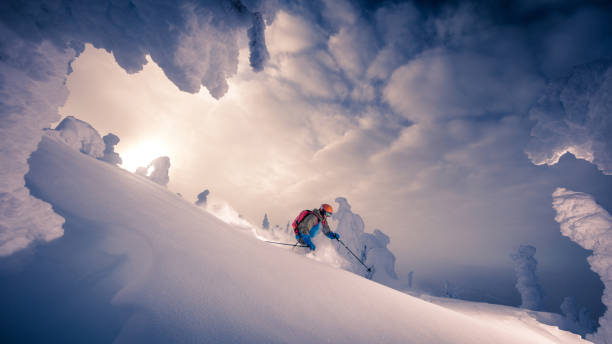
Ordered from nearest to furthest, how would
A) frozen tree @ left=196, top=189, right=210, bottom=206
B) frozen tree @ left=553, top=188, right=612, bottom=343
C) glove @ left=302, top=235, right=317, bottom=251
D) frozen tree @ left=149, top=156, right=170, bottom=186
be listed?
glove @ left=302, top=235, right=317, bottom=251 → frozen tree @ left=553, top=188, right=612, bottom=343 → frozen tree @ left=149, top=156, right=170, bottom=186 → frozen tree @ left=196, top=189, right=210, bottom=206

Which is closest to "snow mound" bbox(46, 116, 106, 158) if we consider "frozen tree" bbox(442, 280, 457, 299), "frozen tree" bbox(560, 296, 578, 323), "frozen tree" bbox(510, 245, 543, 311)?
"frozen tree" bbox(510, 245, 543, 311)

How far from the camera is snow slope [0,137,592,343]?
2.11 meters

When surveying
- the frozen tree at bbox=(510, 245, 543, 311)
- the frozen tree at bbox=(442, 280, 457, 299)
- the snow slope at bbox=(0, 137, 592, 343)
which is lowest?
the frozen tree at bbox=(442, 280, 457, 299)

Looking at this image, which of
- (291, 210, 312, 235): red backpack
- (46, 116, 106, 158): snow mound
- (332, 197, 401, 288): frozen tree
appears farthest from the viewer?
(332, 197, 401, 288): frozen tree

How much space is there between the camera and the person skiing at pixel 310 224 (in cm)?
792

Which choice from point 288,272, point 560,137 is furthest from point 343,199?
point 288,272

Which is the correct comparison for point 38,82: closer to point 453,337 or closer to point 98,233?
point 98,233

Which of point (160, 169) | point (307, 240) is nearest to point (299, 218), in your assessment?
point (307, 240)

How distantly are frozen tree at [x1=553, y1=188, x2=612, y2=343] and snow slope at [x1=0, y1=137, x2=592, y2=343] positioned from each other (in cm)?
1859

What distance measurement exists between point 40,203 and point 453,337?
7.51 metres

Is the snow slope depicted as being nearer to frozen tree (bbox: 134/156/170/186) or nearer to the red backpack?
the red backpack

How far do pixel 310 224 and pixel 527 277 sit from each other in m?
46.5

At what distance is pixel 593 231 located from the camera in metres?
14.4

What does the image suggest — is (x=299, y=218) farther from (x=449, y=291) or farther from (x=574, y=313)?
(x=449, y=291)
